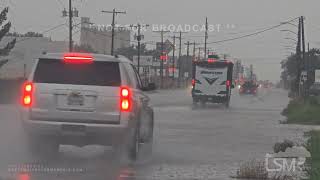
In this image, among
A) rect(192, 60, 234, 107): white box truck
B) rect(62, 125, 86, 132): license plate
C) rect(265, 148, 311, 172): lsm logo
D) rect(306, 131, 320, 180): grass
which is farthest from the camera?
rect(192, 60, 234, 107): white box truck

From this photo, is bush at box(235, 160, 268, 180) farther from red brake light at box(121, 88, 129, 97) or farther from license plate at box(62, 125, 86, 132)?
license plate at box(62, 125, 86, 132)

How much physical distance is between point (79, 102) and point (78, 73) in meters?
0.61

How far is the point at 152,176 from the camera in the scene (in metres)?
11.6

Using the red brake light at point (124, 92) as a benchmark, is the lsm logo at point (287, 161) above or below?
below

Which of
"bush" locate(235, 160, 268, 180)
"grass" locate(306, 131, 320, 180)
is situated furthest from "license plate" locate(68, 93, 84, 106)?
"grass" locate(306, 131, 320, 180)

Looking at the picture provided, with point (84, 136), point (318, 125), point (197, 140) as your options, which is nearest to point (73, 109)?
point (84, 136)

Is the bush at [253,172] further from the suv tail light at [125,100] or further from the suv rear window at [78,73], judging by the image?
the suv rear window at [78,73]

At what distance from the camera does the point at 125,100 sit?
1311 centimetres

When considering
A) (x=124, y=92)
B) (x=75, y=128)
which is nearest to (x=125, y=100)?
(x=124, y=92)

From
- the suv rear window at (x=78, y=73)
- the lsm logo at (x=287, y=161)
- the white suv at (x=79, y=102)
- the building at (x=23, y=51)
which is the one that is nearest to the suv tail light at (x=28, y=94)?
the white suv at (x=79, y=102)

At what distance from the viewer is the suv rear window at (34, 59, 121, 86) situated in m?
13.2

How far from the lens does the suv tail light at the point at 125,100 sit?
1306 cm

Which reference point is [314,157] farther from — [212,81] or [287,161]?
[212,81]

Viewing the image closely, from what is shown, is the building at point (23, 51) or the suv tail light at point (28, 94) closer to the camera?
the suv tail light at point (28, 94)
